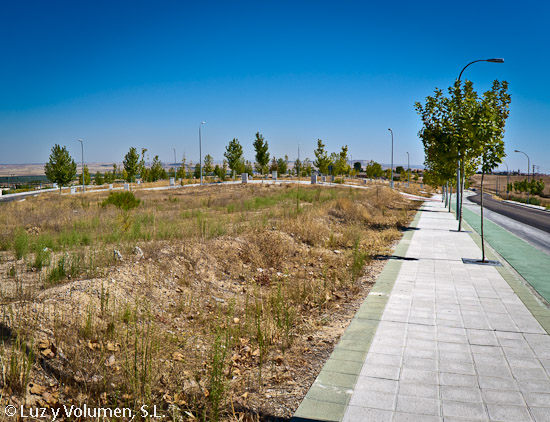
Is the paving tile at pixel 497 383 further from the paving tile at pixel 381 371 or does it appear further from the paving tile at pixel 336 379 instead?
the paving tile at pixel 336 379

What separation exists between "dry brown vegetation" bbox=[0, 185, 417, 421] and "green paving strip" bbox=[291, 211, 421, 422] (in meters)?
0.15

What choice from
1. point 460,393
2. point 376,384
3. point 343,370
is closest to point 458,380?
point 460,393

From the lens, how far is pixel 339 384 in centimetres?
417

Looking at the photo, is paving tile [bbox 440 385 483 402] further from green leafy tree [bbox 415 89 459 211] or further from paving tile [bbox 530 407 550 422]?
green leafy tree [bbox 415 89 459 211]

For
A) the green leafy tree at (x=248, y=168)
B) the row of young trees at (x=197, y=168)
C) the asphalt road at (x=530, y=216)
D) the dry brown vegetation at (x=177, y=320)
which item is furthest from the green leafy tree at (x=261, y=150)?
the dry brown vegetation at (x=177, y=320)

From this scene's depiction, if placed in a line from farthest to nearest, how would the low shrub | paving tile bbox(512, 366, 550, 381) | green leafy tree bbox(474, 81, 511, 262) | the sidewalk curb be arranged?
the low shrub, green leafy tree bbox(474, 81, 511, 262), the sidewalk curb, paving tile bbox(512, 366, 550, 381)

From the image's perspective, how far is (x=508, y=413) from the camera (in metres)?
3.62

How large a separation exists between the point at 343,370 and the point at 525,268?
25.3ft

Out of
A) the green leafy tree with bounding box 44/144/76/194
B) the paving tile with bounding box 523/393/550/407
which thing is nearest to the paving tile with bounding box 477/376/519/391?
the paving tile with bounding box 523/393/550/407

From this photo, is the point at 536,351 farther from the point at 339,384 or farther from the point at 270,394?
the point at 270,394

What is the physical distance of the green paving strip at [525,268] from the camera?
6.79 meters

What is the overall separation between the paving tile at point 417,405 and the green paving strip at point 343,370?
47cm

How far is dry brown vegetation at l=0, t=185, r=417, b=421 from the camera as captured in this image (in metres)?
3.95

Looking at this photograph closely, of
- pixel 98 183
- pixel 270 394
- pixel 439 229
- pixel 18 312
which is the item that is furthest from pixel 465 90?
pixel 98 183
